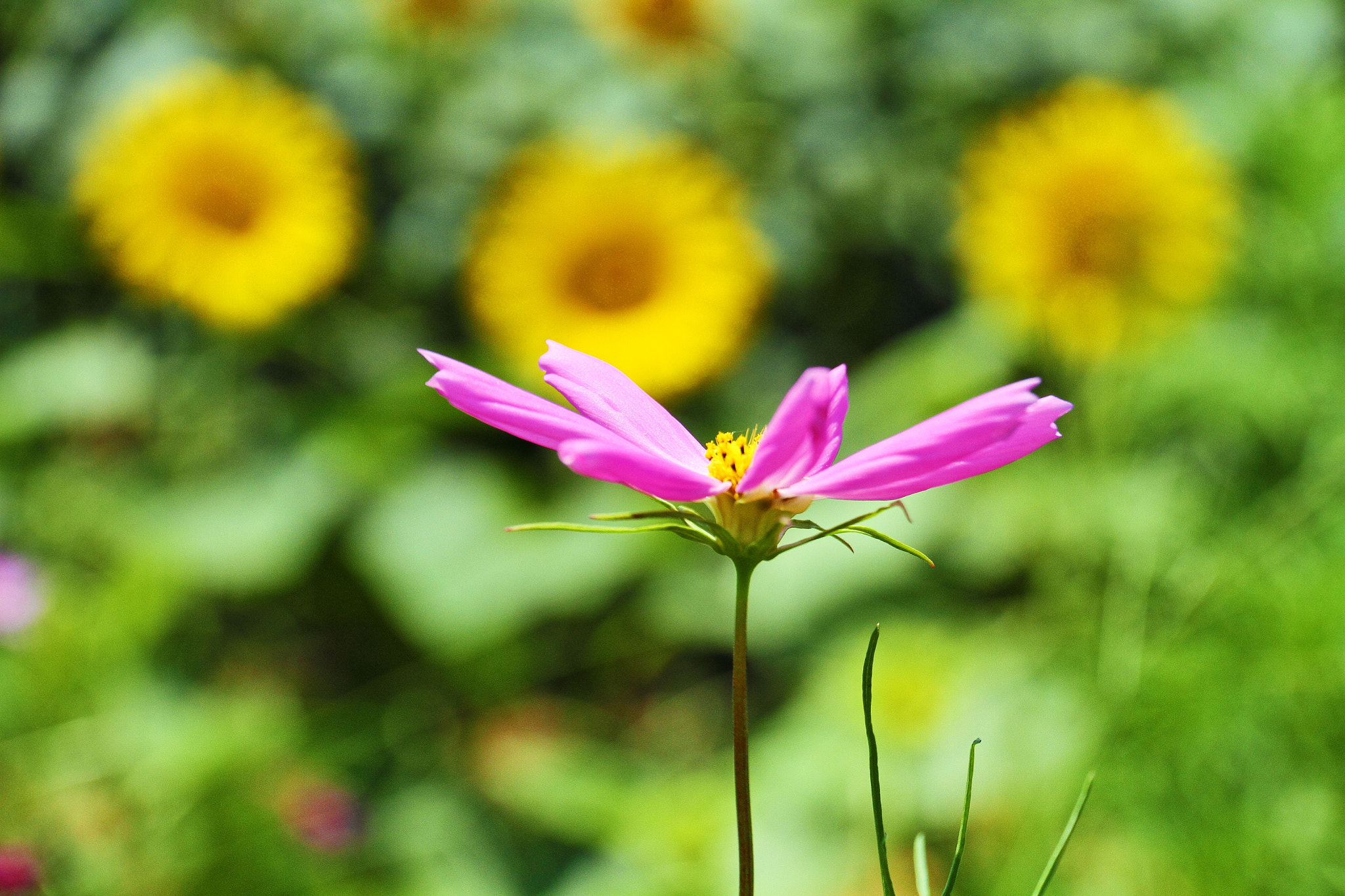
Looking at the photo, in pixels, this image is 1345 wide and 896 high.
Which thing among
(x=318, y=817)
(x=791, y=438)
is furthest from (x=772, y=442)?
(x=318, y=817)

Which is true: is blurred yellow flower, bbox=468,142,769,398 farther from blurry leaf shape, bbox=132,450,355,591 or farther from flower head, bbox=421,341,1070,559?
flower head, bbox=421,341,1070,559

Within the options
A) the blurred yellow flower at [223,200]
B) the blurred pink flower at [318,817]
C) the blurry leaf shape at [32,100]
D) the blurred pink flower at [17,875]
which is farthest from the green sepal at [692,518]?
the blurry leaf shape at [32,100]

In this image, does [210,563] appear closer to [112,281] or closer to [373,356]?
[373,356]

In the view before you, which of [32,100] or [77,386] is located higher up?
[32,100]

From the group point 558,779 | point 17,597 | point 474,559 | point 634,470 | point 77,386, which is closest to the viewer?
point 634,470

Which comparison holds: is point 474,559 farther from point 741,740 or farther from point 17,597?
point 741,740

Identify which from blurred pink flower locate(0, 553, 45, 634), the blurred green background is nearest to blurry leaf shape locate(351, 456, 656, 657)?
the blurred green background

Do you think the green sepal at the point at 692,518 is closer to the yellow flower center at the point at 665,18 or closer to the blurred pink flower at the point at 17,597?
the blurred pink flower at the point at 17,597
